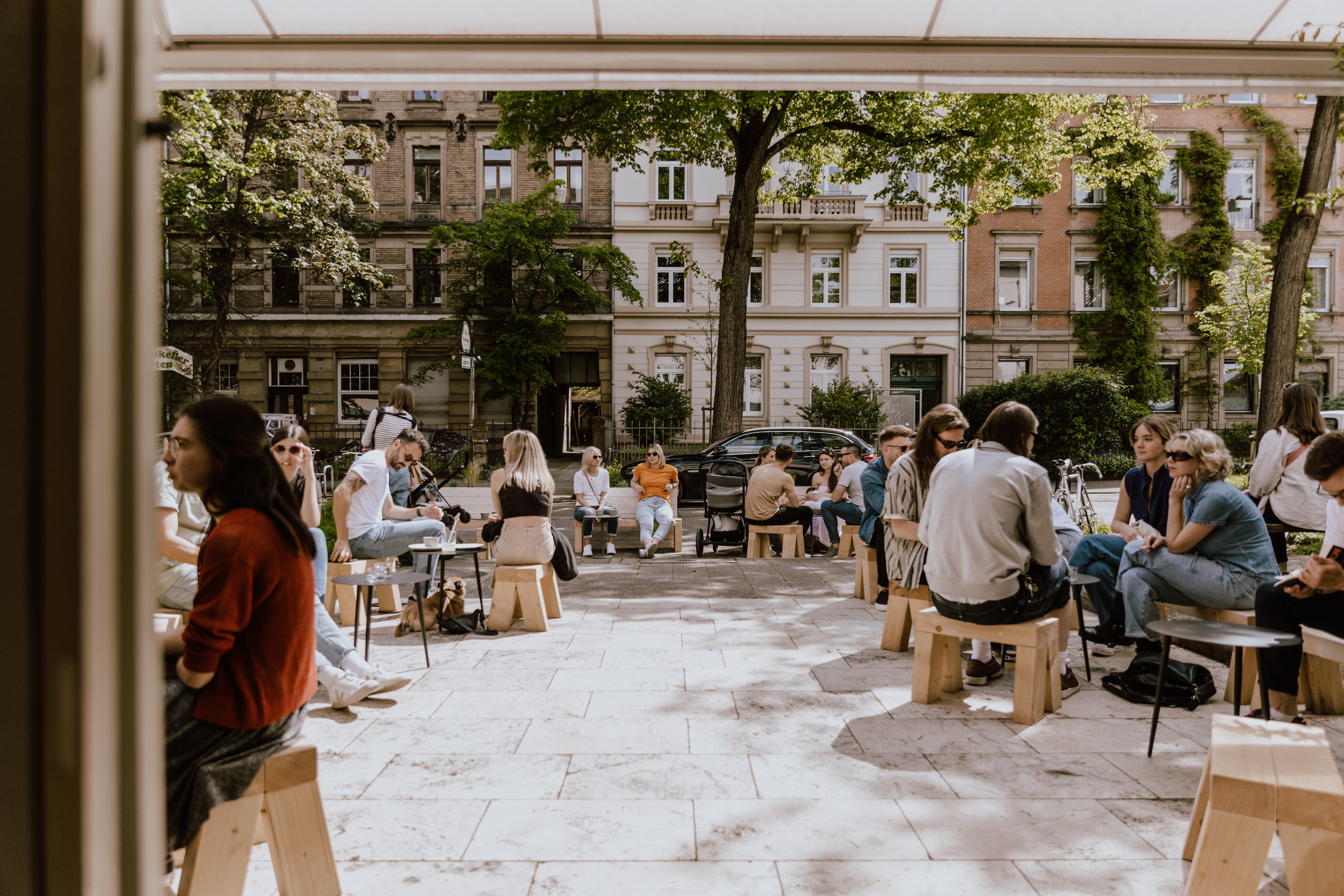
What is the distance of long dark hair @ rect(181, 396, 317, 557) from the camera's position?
8.37ft

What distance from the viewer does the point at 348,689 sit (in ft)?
15.4

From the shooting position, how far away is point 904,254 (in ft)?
93.8

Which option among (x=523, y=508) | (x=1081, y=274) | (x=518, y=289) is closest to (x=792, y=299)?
(x=518, y=289)

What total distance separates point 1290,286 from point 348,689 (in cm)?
1211

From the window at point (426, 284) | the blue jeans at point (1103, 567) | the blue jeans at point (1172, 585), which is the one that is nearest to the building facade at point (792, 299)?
the window at point (426, 284)

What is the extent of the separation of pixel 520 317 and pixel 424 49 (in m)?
22.5

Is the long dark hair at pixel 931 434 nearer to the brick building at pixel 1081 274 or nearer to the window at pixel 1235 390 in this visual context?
the brick building at pixel 1081 274

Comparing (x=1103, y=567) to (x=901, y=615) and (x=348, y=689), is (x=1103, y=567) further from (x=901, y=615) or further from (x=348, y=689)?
(x=348, y=689)

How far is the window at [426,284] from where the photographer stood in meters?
28.7

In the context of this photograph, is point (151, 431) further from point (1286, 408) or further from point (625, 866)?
point (1286, 408)

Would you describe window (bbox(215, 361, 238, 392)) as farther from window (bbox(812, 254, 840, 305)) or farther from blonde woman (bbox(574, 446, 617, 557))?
blonde woman (bbox(574, 446, 617, 557))

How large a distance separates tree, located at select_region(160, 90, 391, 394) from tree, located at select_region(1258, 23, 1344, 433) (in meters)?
17.8

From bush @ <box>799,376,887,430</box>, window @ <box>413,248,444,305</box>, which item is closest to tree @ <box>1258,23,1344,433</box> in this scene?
bush @ <box>799,376,887,430</box>

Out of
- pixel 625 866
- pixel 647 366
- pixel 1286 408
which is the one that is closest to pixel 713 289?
pixel 647 366
